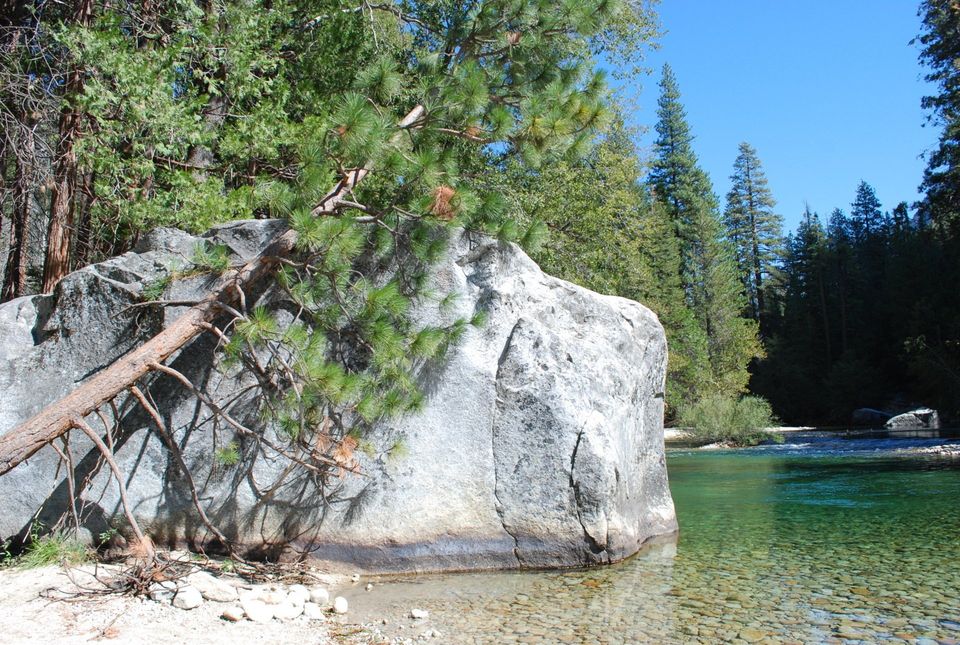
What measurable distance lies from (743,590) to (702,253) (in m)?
32.0

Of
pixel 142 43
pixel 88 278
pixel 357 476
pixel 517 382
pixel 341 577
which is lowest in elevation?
pixel 341 577

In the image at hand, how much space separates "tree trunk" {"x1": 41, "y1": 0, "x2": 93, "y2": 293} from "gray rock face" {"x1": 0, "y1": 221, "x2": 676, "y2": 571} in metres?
1.73

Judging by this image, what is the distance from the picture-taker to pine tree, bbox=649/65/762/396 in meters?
32.2

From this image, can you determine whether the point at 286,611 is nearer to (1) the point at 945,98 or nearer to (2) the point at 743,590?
(2) the point at 743,590

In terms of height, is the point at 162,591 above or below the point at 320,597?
above

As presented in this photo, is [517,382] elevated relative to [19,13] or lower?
lower

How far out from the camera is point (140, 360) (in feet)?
16.9

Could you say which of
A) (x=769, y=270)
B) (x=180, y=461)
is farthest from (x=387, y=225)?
(x=769, y=270)

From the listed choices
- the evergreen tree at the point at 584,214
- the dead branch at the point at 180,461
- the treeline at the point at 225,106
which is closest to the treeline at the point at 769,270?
the evergreen tree at the point at 584,214

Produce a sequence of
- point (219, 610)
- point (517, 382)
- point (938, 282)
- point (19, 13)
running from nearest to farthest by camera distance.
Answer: point (219, 610) → point (517, 382) → point (19, 13) → point (938, 282)

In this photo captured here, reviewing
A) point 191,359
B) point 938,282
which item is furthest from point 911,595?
point 938,282

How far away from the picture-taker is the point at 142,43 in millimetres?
9148

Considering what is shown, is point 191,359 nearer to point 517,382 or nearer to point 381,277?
point 381,277

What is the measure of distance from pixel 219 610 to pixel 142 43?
7.98 metres
